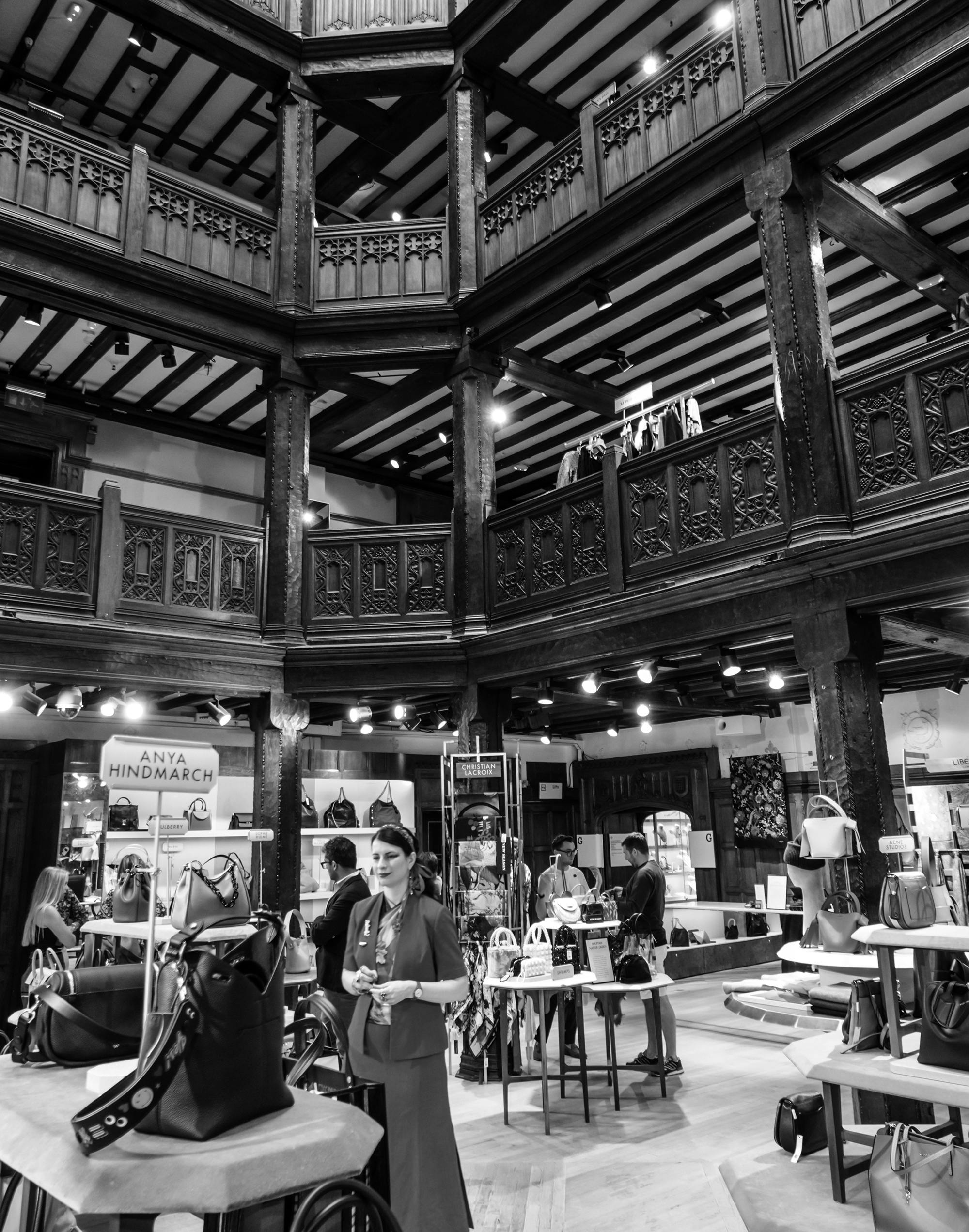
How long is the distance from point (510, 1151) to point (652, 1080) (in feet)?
6.41

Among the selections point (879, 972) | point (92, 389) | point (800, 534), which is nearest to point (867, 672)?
point (800, 534)

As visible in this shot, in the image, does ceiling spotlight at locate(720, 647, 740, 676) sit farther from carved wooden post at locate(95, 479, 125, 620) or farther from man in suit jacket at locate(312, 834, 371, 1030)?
carved wooden post at locate(95, 479, 125, 620)

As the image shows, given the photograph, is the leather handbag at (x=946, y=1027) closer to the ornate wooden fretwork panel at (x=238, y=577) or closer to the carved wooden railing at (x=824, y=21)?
the carved wooden railing at (x=824, y=21)

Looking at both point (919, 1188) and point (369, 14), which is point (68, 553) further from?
point (919, 1188)

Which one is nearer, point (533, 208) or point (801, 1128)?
point (801, 1128)

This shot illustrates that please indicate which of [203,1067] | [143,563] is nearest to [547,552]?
[143,563]

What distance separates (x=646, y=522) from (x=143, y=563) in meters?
4.50

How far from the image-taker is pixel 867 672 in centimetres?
611

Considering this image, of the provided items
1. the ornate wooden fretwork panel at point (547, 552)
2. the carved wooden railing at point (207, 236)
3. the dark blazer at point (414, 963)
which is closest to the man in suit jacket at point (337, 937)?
the dark blazer at point (414, 963)

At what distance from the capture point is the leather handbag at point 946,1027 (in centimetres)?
295

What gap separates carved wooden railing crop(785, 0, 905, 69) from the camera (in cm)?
663

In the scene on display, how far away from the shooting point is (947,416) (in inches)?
234

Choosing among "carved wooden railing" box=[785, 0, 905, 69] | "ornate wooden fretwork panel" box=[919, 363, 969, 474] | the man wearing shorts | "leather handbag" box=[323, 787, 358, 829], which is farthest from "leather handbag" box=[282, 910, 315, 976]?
"carved wooden railing" box=[785, 0, 905, 69]

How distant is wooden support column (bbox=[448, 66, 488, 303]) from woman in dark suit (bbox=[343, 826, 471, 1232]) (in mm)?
7339
